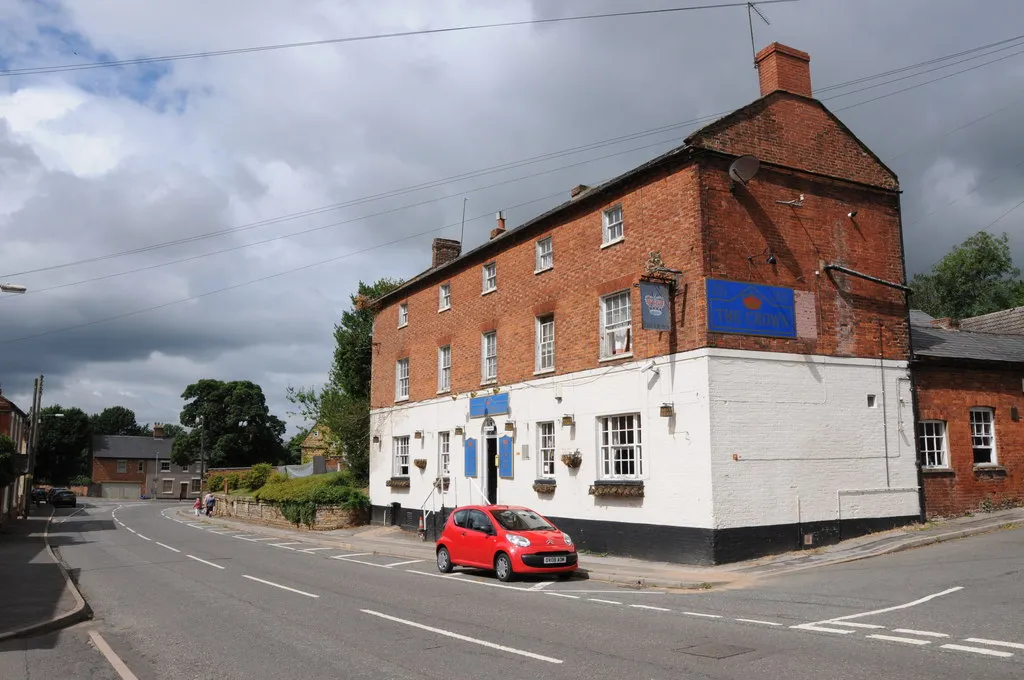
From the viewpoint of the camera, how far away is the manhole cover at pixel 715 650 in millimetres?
7988

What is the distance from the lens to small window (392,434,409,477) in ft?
97.7

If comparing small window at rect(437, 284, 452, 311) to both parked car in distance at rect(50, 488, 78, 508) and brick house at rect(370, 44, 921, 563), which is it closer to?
brick house at rect(370, 44, 921, 563)

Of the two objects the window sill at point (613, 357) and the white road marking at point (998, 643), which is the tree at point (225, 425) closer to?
the window sill at point (613, 357)

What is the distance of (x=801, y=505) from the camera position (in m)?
17.1

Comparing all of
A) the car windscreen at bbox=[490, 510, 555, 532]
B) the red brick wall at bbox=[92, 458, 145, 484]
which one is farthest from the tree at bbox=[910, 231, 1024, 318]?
the red brick wall at bbox=[92, 458, 145, 484]

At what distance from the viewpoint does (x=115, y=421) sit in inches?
5005

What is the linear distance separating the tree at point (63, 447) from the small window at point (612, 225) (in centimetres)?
10281

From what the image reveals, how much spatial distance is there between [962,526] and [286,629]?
15.5 metres

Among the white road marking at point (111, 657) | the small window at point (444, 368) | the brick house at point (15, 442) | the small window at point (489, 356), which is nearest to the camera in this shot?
the white road marking at point (111, 657)

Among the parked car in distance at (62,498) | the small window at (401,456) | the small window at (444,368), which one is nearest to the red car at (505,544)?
the small window at (444,368)

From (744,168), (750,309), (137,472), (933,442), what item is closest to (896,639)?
(750,309)

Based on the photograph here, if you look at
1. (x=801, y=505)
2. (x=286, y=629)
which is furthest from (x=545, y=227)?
(x=286, y=629)

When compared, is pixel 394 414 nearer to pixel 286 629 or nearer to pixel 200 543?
pixel 200 543

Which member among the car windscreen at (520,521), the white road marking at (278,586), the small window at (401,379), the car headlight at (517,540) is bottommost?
the white road marking at (278,586)
